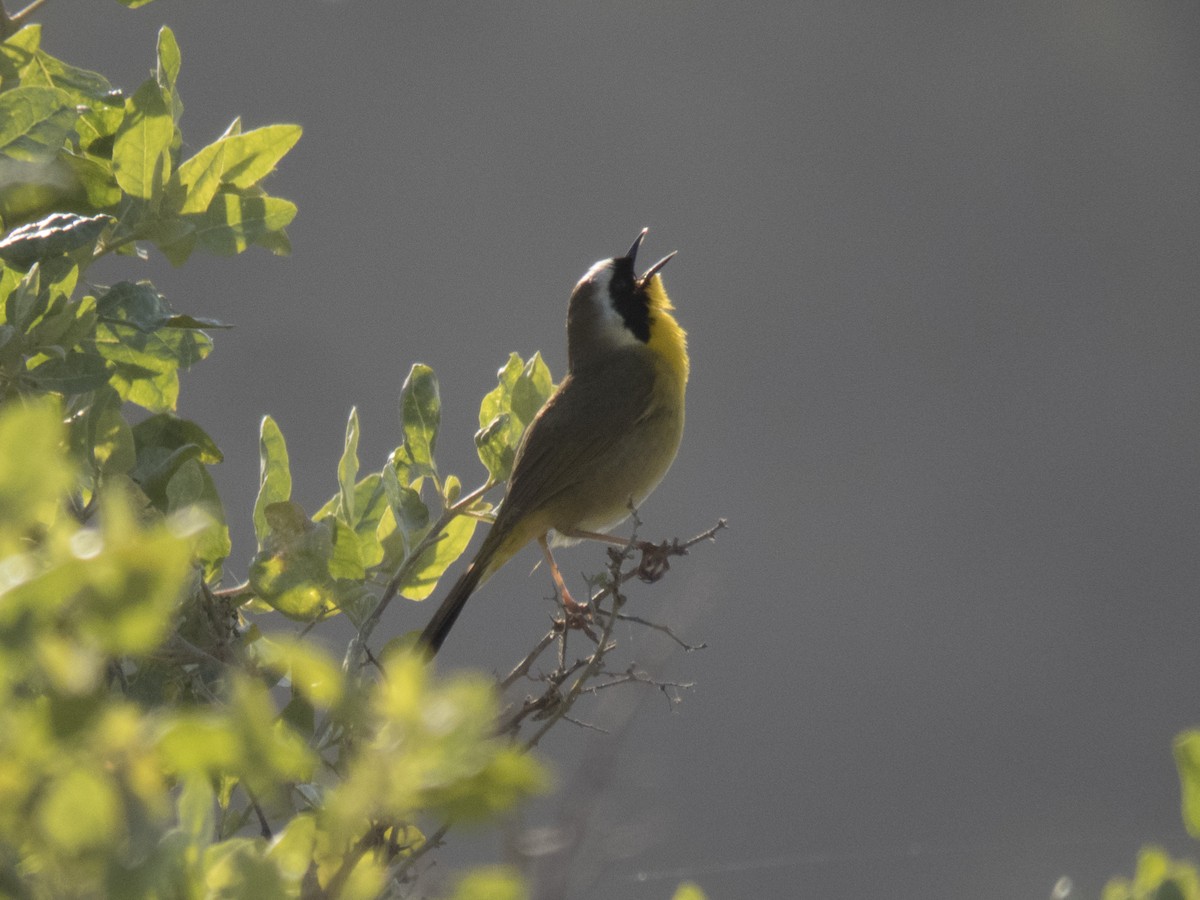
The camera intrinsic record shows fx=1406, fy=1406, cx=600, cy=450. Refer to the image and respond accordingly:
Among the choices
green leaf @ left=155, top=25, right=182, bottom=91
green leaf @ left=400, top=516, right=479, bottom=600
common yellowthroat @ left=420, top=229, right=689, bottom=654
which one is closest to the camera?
green leaf @ left=155, top=25, right=182, bottom=91

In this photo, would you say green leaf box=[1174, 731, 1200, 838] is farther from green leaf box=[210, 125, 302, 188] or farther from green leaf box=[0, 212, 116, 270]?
green leaf box=[210, 125, 302, 188]

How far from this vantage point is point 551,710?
1.77m

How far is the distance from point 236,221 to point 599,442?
89.2 inches

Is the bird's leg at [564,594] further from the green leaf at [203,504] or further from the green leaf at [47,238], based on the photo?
the green leaf at [47,238]

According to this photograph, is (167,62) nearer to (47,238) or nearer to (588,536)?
(47,238)

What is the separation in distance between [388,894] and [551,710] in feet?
1.77

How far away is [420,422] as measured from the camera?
1.93m

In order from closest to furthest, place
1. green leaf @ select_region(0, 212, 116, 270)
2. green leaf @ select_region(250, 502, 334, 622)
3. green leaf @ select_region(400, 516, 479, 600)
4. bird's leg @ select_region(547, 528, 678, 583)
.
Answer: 1. green leaf @ select_region(0, 212, 116, 270)
2. green leaf @ select_region(250, 502, 334, 622)
3. green leaf @ select_region(400, 516, 479, 600)
4. bird's leg @ select_region(547, 528, 678, 583)

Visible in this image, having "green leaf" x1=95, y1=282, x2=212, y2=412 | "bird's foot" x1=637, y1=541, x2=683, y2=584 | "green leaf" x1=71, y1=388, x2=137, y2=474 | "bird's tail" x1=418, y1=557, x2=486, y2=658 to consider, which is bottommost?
"green leaf" x1=71, y1=388, x2=137, y2=474

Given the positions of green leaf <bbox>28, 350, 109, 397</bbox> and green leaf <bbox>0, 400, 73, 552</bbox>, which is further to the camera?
green leaf <bbox>28, 350, 109, 397</bbox>

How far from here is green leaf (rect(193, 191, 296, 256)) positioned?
70.5 inches

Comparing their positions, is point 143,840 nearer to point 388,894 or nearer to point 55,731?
point 55,731

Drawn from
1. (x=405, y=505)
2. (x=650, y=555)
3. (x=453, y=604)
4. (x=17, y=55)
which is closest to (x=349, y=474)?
(x=405, y=505)

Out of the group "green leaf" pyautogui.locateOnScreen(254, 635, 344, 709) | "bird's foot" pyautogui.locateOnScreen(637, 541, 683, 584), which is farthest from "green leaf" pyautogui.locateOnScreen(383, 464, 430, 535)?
"bird's foot" pyautogui.locateOnScreen(637, 541, 683, 584)
